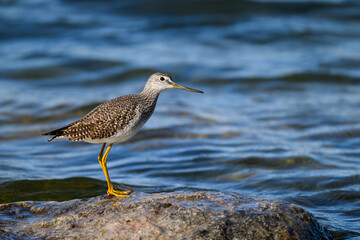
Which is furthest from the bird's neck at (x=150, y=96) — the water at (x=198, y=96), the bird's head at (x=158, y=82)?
the water at (x=198, y=96)

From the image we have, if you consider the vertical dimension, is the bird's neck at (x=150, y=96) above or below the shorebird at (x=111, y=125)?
above

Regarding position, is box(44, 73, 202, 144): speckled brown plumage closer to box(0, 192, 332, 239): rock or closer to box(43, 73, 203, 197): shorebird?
box(43, 73, 203, 197): shorebird

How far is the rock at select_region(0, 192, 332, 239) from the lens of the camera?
5.33 meters

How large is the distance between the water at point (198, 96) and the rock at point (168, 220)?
175 cm

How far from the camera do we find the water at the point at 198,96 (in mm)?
9172

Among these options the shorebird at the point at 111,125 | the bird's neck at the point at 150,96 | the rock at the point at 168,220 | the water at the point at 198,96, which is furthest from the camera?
the water at the point at 198,96

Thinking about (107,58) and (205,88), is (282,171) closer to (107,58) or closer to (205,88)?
(205,88)

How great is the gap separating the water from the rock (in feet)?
5.74

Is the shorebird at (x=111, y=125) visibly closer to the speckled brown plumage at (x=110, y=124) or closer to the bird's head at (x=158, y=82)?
the speckled brown plumage at (x=110, y=124)

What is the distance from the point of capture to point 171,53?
19.3m

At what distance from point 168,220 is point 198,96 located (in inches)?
403

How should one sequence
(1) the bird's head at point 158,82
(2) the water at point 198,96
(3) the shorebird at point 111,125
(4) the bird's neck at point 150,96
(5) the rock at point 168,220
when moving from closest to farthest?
(5) the rock at point 168,220, (3) the shorebird at point 111,125, (4) the bird's neck at point 150,96, (1) the bird's head at point 158,82, (2) the water at point 198,96

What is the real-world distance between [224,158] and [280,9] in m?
14.4

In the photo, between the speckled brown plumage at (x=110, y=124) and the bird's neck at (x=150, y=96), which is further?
the bird's neck at (x=150, y=96)
